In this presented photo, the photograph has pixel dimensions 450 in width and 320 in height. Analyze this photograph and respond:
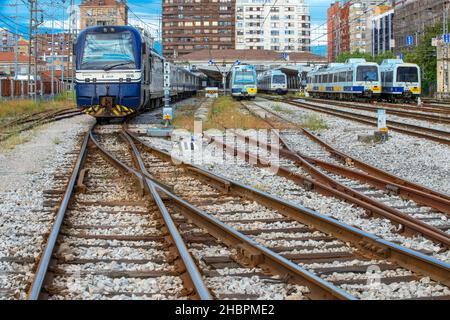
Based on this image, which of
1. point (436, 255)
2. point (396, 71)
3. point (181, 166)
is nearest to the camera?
point (436, 255)

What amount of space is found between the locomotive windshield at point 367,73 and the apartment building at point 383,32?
232ft

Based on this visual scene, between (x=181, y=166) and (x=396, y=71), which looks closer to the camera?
(x=181, y=166)

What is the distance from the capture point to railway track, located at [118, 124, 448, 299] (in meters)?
5.41

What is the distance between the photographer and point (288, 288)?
4980mm

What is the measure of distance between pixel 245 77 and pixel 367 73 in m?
10.2

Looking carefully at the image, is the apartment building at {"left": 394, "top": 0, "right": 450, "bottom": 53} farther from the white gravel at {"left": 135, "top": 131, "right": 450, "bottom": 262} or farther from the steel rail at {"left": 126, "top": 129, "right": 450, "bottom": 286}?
the steel rail at {"left": 126, "top": 129, "right": 450, "bottom": 286}

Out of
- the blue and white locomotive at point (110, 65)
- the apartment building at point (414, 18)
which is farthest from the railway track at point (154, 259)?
the apartment building at point (414, 18)

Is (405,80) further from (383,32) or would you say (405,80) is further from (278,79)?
(383,32)

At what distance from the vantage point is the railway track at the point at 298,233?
5406 mm

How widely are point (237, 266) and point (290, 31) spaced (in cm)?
14320

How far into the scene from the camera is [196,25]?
5861 inches

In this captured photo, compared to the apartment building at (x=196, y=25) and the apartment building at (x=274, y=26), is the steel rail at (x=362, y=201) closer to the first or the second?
the apartment building at (x=274, y=26)

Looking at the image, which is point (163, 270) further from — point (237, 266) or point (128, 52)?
point (128, 52)
